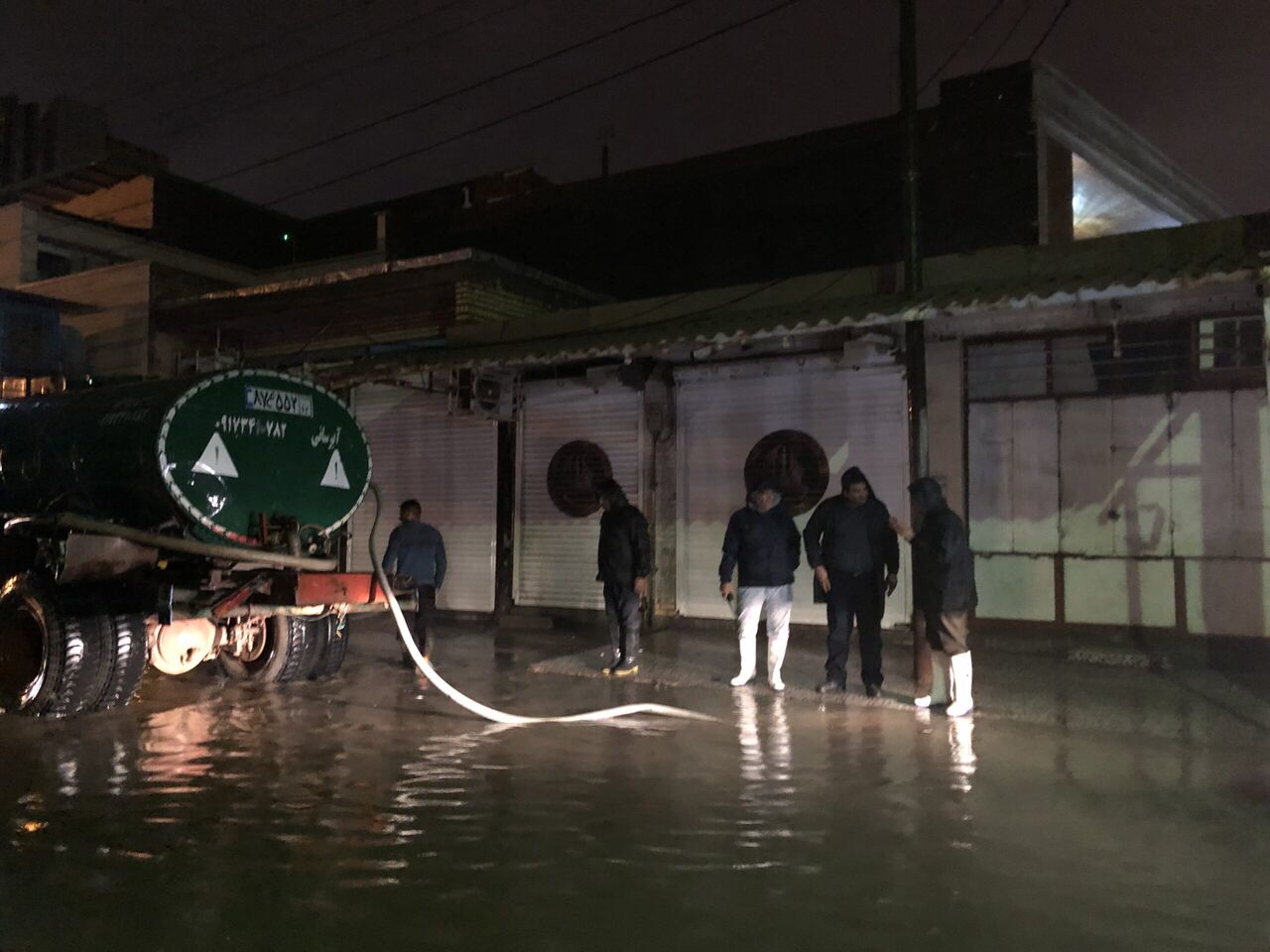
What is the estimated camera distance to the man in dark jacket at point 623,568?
847 cm

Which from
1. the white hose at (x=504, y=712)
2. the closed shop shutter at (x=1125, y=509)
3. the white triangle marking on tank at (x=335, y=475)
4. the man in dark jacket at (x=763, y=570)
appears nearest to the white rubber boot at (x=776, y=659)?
the man in dark jacket at (x=763, y=570)

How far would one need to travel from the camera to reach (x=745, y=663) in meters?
8.20

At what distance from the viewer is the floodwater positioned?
11.7 ft

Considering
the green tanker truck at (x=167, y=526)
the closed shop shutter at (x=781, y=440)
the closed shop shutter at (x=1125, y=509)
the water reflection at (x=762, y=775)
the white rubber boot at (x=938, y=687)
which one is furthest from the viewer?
the closed shop shutter at (x=781, y=440)

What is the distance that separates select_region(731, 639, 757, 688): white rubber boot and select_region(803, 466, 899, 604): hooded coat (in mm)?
791

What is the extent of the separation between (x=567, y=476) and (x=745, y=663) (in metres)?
4.91

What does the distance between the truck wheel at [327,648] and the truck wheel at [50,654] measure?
184cm

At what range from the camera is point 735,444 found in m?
11.2

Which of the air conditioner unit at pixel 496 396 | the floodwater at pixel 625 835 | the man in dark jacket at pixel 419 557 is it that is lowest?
the floodwater at pixel 625 835

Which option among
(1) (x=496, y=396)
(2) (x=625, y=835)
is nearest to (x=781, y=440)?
(1) (x=496, y=396)

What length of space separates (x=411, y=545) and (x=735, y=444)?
164 inches

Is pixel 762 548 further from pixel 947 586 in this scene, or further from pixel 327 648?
pixel 327 648

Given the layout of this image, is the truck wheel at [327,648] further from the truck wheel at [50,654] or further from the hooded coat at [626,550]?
the hooded coat at [626,550]

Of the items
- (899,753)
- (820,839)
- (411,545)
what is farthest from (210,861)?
(411,545)
